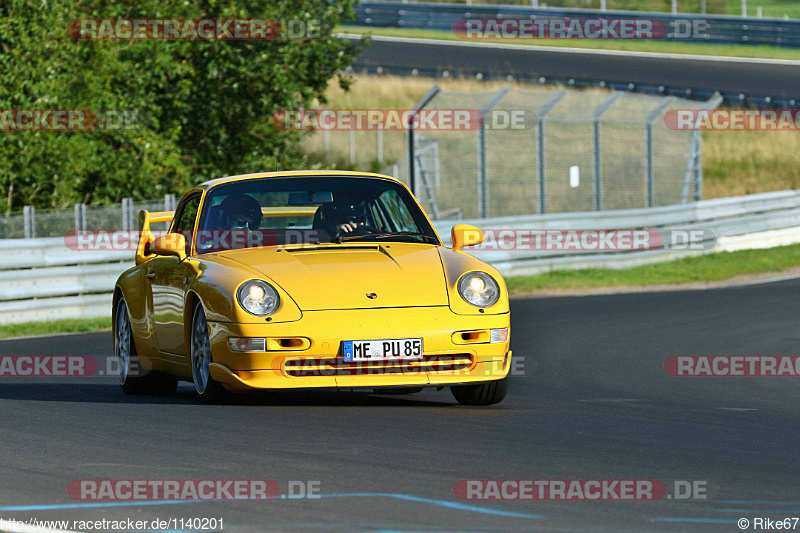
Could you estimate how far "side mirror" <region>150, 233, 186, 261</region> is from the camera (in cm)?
892

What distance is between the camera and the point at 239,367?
7926 millimetres

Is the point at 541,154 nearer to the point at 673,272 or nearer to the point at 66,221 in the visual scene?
the point at 673,272

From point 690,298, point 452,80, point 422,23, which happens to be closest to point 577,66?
point 452,80

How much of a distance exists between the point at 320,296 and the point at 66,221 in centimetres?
1079

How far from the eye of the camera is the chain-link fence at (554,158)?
75.8ft

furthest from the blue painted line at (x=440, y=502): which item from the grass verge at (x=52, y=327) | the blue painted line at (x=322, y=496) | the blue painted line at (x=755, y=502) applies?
the grass verge at (x=52, y=327)

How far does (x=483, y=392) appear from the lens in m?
8.46

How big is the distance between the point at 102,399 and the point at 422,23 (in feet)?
125

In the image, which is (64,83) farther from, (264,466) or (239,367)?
(264,466)

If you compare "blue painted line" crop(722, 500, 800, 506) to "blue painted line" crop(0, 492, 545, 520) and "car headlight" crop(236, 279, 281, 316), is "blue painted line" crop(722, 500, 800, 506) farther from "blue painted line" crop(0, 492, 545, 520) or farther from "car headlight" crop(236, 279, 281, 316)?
"car headlight" crop(236, 279, 281, 316)

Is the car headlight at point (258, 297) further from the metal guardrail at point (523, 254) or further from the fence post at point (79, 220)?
the fence post at point (79, 220)

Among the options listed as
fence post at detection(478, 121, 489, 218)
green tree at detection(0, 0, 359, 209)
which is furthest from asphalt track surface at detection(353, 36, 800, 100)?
fence post at detection(478, 121, 489, 218)

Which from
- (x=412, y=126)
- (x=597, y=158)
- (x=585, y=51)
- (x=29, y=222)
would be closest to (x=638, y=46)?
(x=585, y=51)

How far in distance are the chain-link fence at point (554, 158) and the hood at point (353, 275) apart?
42.6 ft
